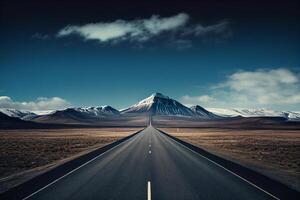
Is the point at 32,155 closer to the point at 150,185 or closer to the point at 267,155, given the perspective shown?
the point at 150,185

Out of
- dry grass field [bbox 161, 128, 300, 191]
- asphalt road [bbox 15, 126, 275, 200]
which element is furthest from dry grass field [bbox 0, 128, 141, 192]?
dry grass field [bbox 161, 128, 300, 191]

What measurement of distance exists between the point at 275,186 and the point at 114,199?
6085 millimetres

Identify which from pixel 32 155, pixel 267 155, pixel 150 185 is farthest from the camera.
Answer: pixel 32 155

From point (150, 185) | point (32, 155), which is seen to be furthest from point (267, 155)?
point (32, 155)

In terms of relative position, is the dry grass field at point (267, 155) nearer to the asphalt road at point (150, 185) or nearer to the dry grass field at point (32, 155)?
the asphalt road at point (150, 185)

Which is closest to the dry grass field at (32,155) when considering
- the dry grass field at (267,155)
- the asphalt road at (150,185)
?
the asphalt road at (150,185)

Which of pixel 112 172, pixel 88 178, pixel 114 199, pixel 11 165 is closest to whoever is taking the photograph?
pixel 114 199

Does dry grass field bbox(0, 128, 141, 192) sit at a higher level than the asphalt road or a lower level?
lower

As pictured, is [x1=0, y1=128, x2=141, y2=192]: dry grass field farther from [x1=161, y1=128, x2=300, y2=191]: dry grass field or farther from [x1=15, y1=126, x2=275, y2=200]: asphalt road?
[x1=161, y1=128, x2=300, y2=191]: dry grass field

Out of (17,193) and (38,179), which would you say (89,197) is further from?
(38,179)

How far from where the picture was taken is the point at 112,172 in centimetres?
1375

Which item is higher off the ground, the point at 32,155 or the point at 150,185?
the point at 150,185

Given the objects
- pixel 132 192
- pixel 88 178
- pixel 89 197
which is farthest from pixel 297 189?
pixel 88 178

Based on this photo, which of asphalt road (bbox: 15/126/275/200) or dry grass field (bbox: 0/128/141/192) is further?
dry grass field (bbox: 0/128/141/192)
